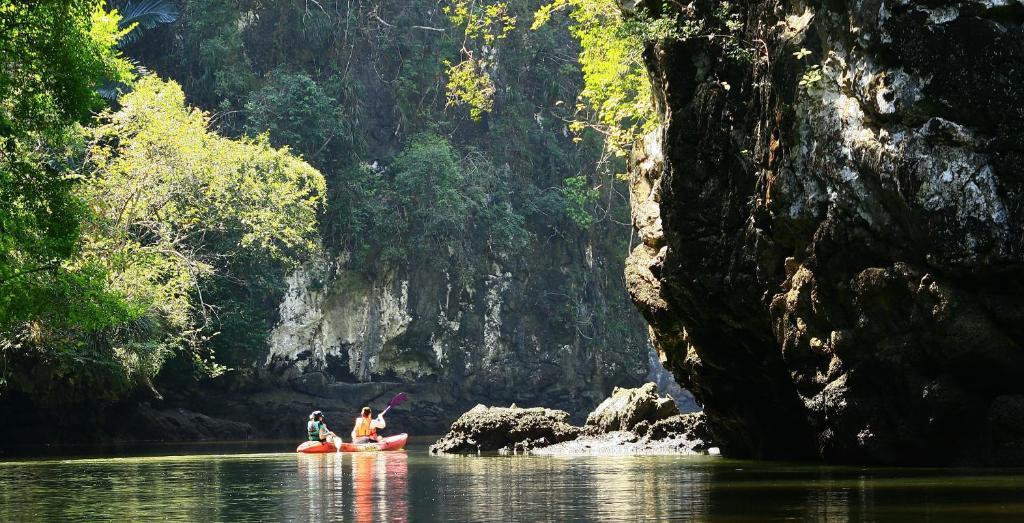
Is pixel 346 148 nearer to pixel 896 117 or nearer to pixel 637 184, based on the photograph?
pixel 637 184

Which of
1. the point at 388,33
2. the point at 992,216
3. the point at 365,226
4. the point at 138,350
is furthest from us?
the point at 388,33

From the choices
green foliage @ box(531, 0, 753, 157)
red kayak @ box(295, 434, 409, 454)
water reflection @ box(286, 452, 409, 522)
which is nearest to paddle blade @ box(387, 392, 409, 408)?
red kayak @ box(295, 434, 409, 454)

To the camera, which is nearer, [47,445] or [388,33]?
[47,445]

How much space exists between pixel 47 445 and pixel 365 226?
13.7 meters

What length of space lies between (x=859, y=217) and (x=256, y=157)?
2304 cm

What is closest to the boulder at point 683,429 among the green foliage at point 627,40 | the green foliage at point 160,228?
the green foliage at point 627,40

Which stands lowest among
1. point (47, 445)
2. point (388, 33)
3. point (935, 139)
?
point (47, 445)

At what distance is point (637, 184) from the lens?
20781 millimetres

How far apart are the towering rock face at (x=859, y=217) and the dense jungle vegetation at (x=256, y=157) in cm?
189

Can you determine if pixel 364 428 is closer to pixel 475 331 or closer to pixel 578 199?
pixel 475 331

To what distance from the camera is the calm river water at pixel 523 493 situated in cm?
924

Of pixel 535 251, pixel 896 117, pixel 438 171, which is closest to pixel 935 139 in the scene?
pixel 896 117

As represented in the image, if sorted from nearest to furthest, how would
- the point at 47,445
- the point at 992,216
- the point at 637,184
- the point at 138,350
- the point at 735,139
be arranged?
1. the point at 992,216
2. the point at 735,139
3. the point at 637,184
4. the point at 138,350
5. the point at 47,445

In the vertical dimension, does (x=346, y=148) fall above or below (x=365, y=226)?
above
